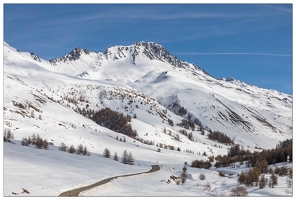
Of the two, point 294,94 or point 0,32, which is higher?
point 0,32

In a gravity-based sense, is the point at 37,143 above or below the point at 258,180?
above

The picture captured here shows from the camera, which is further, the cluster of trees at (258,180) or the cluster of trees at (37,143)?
the cluster of trees at (37,143)

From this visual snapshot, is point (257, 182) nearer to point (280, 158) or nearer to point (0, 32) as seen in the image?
point (0, 32)

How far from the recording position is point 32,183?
243 feet

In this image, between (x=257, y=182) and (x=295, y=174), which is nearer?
(x=295, y=174)

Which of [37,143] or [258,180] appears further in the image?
[37,143]

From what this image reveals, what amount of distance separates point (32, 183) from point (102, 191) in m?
13.9

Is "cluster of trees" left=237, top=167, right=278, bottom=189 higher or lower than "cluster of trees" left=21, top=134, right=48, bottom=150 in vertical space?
lower

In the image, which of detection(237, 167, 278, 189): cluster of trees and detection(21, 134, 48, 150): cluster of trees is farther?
detection(21, 134, 48, 150): cluster of trees

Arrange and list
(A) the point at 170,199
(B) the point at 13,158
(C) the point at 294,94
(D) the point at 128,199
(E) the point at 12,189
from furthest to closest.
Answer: (B) the point at 13,158 → (E) the point at 12,189 → (A) the point at 170,199 → (D) the point at 128,199 → (C) the point at 294,94

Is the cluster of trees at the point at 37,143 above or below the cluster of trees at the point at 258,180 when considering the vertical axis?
above

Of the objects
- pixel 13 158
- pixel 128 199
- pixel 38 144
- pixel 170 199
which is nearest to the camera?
pixel 128 199

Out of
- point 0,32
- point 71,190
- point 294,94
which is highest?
point 0,32

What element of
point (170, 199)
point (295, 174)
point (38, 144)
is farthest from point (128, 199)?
point (38, 144)
